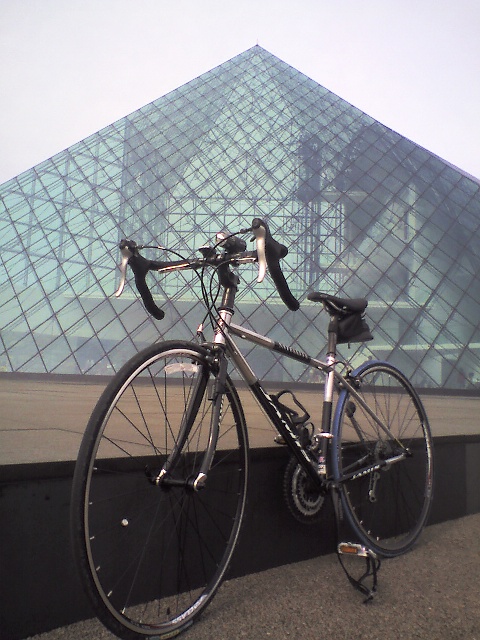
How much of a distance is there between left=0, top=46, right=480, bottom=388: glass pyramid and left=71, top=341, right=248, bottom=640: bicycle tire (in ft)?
36.0

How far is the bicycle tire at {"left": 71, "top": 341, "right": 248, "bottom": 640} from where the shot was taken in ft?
5.42

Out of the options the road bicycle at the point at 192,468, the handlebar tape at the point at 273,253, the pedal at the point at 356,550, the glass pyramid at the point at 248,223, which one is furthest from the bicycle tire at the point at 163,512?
the glass pyramid at the point at 248,223

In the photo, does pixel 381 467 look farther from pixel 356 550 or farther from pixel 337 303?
pixel 337 303

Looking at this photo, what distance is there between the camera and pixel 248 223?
68.9ft

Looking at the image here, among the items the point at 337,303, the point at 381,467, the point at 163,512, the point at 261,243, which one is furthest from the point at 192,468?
the point at 381,467

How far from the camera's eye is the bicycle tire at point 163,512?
1.65 m

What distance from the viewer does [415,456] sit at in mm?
3086

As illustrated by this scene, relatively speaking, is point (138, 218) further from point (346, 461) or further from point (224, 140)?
point (346, 461)

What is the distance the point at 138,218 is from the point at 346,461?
18839 millimetres

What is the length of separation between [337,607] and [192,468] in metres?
0.77

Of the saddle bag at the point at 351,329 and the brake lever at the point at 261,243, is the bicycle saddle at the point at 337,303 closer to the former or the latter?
the saddle bag at the point at 351,329

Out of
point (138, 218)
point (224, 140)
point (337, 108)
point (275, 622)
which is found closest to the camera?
point (275, 622)

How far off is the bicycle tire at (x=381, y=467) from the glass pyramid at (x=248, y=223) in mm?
9964

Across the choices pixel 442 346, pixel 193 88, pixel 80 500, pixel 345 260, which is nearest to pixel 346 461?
pixel 80 500
